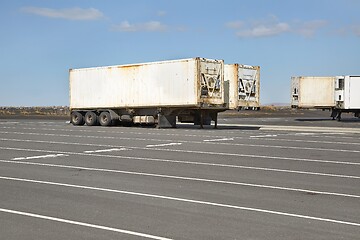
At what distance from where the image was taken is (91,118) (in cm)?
3478

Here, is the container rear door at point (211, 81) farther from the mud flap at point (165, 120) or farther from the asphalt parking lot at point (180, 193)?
the asphalt parking lot at point (180, 193)

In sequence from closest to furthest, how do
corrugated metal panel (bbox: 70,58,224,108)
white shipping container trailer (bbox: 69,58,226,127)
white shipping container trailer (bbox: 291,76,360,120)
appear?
corrugated metal panel (bbox: 70,58,224,108) → white shipping container trailer (bbox: 69,58,226,127) → white shipping container trailer (bbox: 291,76,360,120)

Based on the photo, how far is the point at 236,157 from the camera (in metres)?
15.7

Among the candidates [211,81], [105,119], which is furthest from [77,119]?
[211,81]

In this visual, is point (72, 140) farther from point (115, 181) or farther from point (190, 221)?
point (190, 221)

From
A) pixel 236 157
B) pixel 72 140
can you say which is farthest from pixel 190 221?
pixel 72 140

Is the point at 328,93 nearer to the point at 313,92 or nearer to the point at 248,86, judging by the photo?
the point at 313,92


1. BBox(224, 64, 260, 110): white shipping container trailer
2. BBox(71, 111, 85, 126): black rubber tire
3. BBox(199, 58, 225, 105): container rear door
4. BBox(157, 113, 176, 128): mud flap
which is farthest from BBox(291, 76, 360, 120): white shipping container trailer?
BBox(71, 111, 85, 126): black rubber tire

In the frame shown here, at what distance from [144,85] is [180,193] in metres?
22.1

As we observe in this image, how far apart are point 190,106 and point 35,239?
23072 mm

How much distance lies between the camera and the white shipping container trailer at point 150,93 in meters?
29.2

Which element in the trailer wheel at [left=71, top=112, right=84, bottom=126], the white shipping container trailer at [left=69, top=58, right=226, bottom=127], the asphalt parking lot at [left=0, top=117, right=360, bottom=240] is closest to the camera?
the asphalt parking lot at [left=0, top=117, right=360, bottom=240]

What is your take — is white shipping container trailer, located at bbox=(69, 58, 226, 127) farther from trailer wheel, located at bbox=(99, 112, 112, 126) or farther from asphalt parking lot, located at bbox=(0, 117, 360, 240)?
asphalt parking lot, located at bbox=(0, 117, 360, 240)

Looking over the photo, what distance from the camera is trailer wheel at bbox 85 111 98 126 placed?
3459 cm
